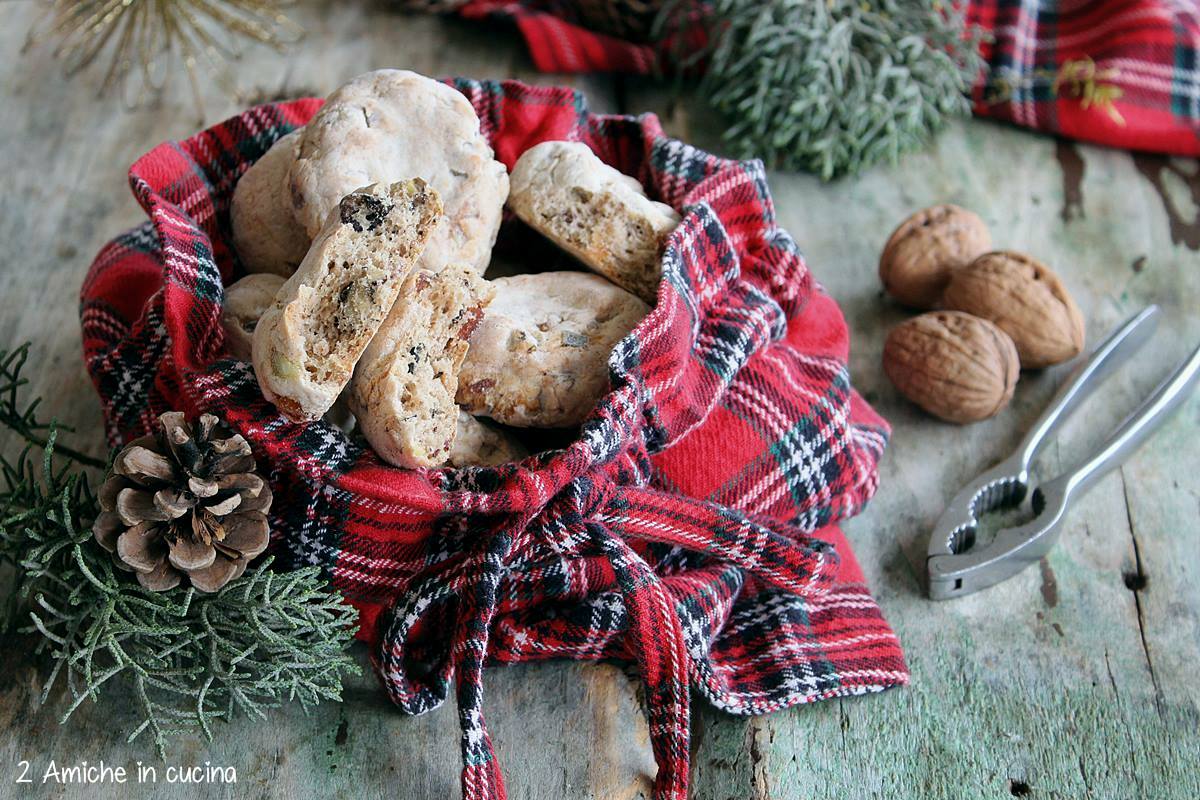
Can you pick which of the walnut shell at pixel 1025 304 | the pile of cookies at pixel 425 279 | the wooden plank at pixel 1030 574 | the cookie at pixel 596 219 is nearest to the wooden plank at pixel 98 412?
the wooden plank at pixel 1030 574

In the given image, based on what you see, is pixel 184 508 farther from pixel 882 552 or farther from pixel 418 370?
pixel 882 552

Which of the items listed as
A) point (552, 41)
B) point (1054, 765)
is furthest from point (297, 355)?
point (552, 41)

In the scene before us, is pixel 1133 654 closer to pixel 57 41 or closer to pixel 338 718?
pixel 338 718

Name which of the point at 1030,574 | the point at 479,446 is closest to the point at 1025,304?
the point at 1030,574

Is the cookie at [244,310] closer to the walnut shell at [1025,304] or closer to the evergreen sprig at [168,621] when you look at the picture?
the evergreen sprig at [168,621]

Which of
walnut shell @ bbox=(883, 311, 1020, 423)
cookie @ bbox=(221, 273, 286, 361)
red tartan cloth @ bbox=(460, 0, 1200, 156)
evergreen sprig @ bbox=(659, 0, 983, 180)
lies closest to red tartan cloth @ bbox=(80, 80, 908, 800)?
cookie @ bbox=(221, 273, 286, 361)

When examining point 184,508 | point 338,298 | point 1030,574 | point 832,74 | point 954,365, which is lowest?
point 1030,574
